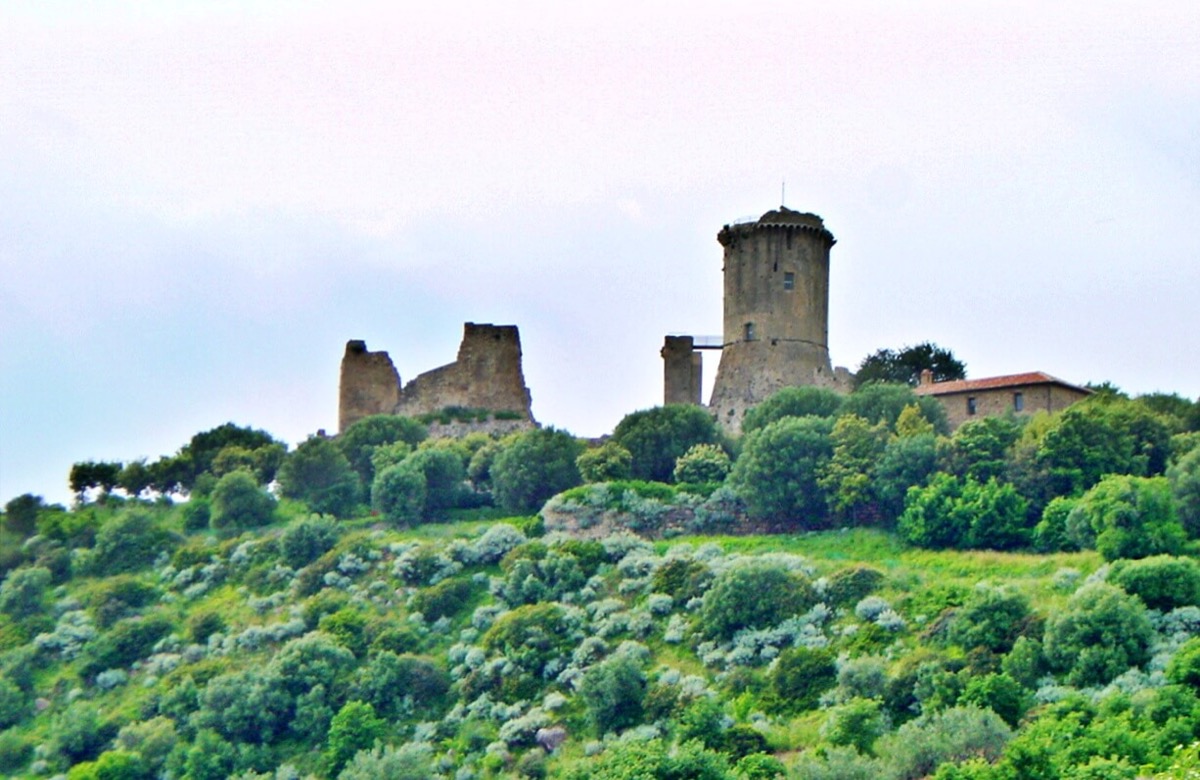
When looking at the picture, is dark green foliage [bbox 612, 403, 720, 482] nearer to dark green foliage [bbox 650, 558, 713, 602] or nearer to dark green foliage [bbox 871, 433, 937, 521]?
dark green foliage [bbox 871, 433, 937, 521]

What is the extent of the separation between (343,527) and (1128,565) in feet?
84.3

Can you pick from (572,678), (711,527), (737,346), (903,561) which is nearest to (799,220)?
(737,346)

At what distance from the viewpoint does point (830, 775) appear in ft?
143

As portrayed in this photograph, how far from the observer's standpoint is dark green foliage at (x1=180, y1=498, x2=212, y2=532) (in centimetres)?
7256

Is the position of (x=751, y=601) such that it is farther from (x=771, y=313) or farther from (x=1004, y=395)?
(x=771, y=313)

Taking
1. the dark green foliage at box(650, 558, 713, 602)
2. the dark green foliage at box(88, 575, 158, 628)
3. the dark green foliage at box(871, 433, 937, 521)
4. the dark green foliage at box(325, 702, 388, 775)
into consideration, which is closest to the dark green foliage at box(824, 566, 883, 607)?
the dark green foliage at box(650, 558, 713, 602)

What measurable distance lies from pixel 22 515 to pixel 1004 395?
31630 millimetres

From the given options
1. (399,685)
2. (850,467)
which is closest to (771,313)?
(850,467)

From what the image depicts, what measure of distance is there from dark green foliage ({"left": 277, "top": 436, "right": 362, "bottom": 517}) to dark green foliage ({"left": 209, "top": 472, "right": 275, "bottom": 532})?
1.18 m

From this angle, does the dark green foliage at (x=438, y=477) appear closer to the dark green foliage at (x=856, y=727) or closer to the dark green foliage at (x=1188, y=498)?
the dark green foliage at (x=1188, y=498)

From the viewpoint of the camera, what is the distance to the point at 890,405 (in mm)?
68500

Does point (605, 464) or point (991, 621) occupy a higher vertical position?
point (605, 464)

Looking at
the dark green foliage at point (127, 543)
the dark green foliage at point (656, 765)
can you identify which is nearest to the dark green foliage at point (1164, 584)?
the dark green foliage at point (656, 765)

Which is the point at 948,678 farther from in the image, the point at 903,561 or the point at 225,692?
the point at 225,692
